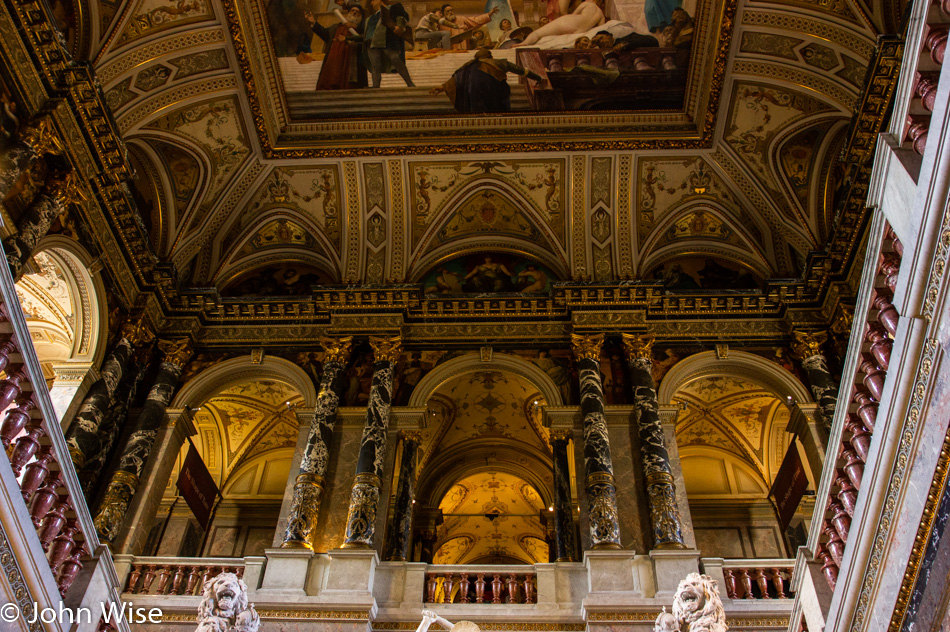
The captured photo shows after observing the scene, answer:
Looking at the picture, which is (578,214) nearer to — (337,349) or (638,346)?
(638,346)

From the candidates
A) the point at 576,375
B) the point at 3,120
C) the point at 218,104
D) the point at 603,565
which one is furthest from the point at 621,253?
the point at 3,120

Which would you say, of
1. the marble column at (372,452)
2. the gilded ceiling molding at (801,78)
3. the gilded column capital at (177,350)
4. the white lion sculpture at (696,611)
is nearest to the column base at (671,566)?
the white lion sculpture at (696,611)

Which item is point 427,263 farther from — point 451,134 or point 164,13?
point 164,13

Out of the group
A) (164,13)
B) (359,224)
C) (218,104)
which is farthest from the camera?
(359,224)

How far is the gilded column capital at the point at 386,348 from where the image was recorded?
1280 centimetres

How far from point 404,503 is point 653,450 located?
361 cm

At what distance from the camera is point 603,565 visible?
32.1 feet

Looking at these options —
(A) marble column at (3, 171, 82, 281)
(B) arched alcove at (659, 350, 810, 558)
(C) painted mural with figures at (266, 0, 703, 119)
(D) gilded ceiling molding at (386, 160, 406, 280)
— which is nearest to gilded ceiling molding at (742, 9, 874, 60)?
(C) painted mural with figures at (266, 0, 703, 119)

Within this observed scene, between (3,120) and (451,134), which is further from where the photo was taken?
(451,134)

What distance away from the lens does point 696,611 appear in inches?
258

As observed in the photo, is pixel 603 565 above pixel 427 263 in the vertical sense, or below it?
below

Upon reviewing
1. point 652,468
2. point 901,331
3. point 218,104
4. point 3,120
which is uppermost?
point 218,104

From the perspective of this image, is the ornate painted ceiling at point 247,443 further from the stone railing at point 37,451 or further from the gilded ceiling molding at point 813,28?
the gilded ceiling molding at point 813,28

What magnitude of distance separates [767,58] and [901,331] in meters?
8.78
